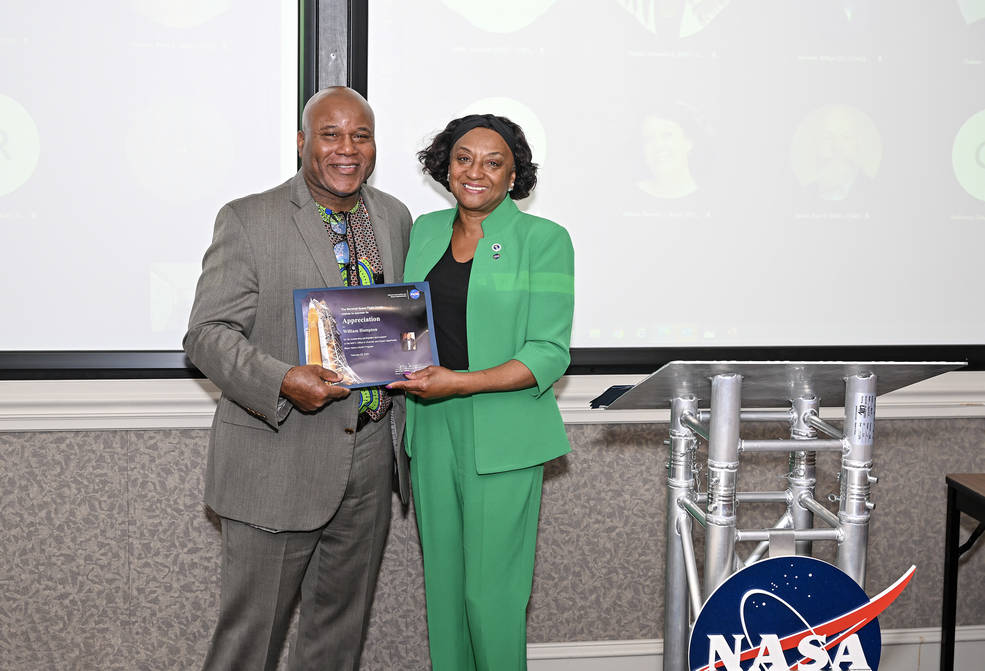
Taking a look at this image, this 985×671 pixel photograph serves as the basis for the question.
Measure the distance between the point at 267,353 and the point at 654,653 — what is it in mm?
1730

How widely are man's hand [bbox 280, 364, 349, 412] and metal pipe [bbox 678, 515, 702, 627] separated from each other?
78 centimetres

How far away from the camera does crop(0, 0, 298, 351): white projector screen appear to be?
7.61 ft

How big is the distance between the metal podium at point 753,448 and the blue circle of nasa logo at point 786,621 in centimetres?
6

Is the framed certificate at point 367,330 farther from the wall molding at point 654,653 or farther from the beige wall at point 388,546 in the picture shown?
the wall molding at point 654,653

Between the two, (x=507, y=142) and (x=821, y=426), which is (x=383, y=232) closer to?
(x=507, y=142)

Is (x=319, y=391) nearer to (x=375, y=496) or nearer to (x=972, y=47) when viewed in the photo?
(x=375, y=496)

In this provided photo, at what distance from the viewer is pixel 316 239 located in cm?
186

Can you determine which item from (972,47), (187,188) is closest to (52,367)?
(187,188)

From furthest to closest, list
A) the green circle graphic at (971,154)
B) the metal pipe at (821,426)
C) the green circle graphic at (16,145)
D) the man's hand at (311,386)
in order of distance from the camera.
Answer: the green circle graphic at (971,154), the green circle graphic at (16,145), the man's hand at (311,386), the metal pipe at (821,426)

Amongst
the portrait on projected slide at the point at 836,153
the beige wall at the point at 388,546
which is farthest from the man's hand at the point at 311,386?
the portrait on projected slide at the point at 836,153

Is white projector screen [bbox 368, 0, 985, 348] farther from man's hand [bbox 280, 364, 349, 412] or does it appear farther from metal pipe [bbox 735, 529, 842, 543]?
metal pipe [bbox 735, 529, 842, 543]

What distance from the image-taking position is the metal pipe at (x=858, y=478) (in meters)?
1.44

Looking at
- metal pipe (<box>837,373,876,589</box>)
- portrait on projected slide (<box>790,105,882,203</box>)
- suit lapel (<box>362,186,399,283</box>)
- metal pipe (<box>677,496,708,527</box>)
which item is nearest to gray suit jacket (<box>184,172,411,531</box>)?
suit lapel (<box>362,186,399,283</box>)

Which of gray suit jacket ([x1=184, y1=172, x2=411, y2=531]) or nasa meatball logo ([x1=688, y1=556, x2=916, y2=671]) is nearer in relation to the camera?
nasa meatball logo ([x1=688, y1=556, x2=916, y2=671])
